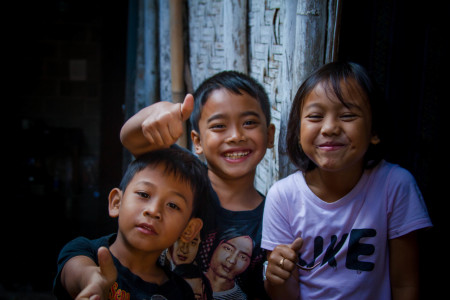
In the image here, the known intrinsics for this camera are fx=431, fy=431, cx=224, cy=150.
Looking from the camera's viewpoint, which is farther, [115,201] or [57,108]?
[57,108]

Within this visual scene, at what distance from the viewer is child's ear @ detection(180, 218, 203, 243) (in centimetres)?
144

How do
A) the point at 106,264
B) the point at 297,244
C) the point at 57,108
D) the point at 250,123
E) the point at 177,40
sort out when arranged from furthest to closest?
the point at 57,108
the point at 177,40
the point at 250,123
the point at 297,244
the point at 106,264

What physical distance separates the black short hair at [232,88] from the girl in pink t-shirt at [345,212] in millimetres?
274

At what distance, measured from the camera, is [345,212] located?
4.27 ft

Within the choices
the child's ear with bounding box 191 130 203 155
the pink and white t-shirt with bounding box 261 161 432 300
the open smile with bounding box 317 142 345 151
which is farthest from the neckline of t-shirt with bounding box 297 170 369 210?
the child's ear with bounding box 191 130 203 155

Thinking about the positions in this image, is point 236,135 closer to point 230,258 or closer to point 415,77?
point 230,258

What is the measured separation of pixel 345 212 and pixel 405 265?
0.73ft

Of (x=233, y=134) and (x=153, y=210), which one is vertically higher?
(x=233, y=134)

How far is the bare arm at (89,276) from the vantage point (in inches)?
42.0

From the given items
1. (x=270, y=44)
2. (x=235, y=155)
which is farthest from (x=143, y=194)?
(x=270, y=44)

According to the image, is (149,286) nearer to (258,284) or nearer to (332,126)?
(258,284)

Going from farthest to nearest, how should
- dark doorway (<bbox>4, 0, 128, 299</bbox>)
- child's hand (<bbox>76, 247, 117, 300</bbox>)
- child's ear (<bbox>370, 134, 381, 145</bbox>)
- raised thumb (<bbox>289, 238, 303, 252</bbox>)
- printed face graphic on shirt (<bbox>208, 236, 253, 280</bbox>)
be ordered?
dark doorway (<bbox>4, 0, 128, 299</bbox>), printed face graphic on shirt (<bbox>208, 236, 253, 280</bbox>), child's ear (<bbox>370, 134, 381, 145</bbox>), raised thumb (<bbox>289, 238, 303, 252</bbox>), child's hand (<bbox>76, 247, 117, 300</bbox>)

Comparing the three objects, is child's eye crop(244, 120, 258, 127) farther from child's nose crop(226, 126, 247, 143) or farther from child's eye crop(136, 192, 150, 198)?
child's eye crop(136, 192, 150, 198)

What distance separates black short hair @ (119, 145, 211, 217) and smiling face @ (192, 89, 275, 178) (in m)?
0.08
